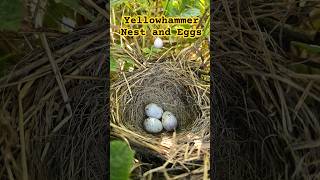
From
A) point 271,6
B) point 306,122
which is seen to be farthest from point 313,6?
point 306,122

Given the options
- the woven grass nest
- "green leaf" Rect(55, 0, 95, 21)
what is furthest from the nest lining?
"green leaf" Rect(55, 0, 95, 21)

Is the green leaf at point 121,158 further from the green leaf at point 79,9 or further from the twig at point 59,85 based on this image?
the green leaf at point 79,9

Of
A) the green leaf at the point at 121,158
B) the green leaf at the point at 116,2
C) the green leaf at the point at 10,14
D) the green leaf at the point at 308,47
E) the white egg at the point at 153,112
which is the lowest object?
the green leaf at the point at 121,158

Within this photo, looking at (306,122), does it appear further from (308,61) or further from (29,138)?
(29,138)

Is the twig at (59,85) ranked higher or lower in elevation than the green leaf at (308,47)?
lower

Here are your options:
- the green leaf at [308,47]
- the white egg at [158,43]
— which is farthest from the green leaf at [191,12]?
the green leaf at [308,47]

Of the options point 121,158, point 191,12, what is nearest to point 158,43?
point 191,12

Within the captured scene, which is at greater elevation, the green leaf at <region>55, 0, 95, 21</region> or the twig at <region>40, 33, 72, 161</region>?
the green leaf at <region>55, 0, 95, 21</region>

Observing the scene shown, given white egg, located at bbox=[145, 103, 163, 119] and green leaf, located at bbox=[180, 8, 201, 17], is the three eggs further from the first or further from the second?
green leaf, located at bbox=[180, 8, 201, 17]
